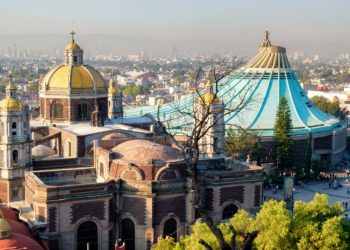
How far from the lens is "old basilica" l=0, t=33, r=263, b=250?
2380 centimetres

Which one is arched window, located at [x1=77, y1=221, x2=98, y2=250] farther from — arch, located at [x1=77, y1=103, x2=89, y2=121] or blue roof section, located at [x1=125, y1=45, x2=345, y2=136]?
blue roof section, located at [x1=125, y1=45, x2=345, y2=136]

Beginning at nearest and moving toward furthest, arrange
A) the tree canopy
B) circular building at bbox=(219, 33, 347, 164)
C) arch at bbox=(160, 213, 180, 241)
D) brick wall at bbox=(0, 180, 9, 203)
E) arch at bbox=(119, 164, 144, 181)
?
the tree canopy, arch at bbox=(119, 164, 144, 181), arch at bbox=(160, 213, 180, 241), brick wall at bbox=(0, 180, 9, 203), circular building at bbox=(219, 33, 347, 164)

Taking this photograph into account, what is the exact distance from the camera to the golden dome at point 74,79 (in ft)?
113

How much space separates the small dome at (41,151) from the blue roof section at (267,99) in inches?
672

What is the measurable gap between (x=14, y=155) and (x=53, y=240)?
5.93m

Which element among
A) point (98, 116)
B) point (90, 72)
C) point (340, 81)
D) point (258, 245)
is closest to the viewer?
point (258, 245)

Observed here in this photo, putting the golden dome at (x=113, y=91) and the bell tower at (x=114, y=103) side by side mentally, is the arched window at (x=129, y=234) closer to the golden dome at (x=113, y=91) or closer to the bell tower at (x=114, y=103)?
the bell tower at (x=114, y=103)

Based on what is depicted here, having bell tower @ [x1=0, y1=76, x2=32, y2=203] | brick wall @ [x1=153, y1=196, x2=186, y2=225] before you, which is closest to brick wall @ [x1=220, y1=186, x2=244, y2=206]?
brick wall @ [x1=153, y1=196, x2=186, y2=225]

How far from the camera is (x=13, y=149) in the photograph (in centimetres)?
2772

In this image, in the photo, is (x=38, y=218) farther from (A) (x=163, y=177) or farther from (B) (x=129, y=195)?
(A) (x=163, y=177)

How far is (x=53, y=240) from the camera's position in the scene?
2381 cm

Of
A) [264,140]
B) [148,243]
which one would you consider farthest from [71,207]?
[264,140]

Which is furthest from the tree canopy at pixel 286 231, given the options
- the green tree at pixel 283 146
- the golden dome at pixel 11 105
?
the green tree at pixel 283 146

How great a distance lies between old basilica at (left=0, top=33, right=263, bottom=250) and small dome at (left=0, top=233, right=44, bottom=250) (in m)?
0.04
